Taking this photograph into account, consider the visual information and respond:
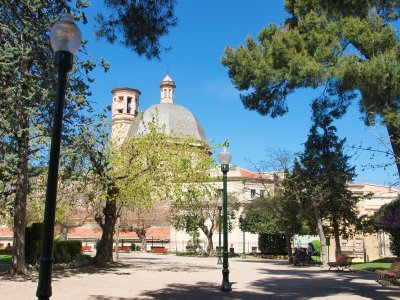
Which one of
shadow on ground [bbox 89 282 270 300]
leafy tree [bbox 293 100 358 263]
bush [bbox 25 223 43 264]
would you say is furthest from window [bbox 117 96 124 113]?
shadow on ground [bbox 89 282 270 300]

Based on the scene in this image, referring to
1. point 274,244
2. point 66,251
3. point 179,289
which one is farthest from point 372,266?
point 274,244

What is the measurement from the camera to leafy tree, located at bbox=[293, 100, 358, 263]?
28225 mm

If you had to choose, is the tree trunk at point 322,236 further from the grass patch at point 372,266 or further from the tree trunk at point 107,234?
the tree trunk at point 107,234

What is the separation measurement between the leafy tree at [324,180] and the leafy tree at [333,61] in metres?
12.7

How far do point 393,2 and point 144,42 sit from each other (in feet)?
21.6

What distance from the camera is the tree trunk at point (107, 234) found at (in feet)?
75.9

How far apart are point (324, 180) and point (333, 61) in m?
16.0

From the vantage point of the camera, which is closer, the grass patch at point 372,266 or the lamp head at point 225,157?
the lamp head at point 225,157

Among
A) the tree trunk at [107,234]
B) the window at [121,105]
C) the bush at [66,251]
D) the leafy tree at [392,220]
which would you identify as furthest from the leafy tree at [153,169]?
the window at [121,105]

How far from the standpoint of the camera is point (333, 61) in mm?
14156

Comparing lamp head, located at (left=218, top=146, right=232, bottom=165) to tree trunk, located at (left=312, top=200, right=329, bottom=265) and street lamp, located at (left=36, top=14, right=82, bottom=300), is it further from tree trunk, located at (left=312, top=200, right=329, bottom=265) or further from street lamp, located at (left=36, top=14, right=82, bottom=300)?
tree trunk, located at (left=312, top=200, right=329, bottom=265)

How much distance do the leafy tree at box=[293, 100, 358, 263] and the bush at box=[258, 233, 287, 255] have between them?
11796 millimetres

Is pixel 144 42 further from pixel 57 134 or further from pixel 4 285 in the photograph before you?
pixel 4 285

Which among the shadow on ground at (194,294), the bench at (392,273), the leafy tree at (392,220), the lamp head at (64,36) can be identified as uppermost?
the lamp head at (64,36)
